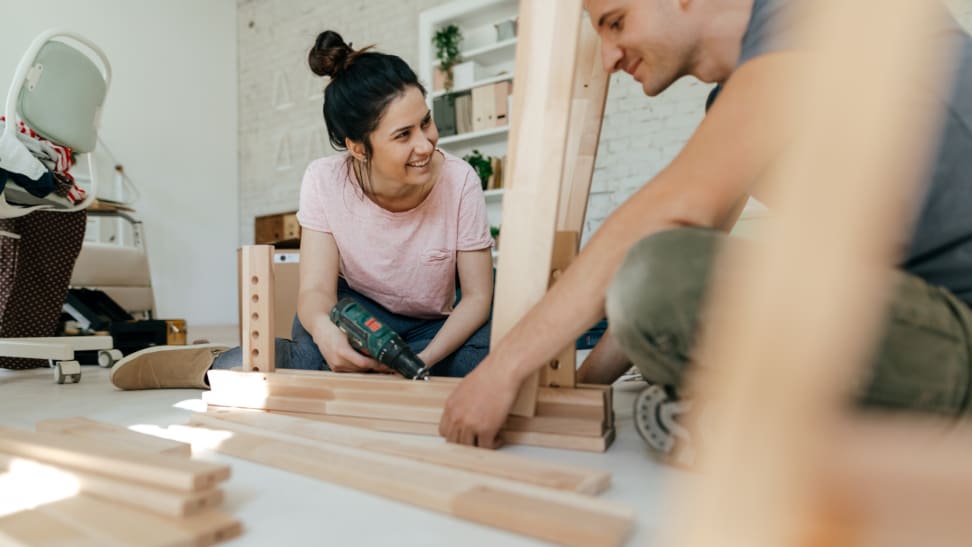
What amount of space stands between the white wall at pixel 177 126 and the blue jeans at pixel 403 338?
4083 millimetres

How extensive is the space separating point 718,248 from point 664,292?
0.23 feet

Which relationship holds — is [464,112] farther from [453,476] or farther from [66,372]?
[453,476]

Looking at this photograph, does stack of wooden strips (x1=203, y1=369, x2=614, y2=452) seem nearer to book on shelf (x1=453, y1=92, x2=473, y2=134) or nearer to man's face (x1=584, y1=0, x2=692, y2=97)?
man's face (x1=584, y1=0, x2=692, y2=97)

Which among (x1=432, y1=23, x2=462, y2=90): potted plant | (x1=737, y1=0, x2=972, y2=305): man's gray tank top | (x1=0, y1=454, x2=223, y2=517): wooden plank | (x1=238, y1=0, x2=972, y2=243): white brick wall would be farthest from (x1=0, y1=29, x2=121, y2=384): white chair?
(x1=238, y1=0, x2=972, y2=243): white brick wall

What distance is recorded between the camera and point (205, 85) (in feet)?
18.3

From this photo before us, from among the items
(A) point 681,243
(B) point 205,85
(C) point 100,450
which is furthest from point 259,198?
(A) point 681,243

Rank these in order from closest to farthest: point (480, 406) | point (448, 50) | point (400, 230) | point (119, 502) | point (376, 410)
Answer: point (119, 502)
point (480, 406)
point (376, 410)
point (400, 230)
point (448, 50)

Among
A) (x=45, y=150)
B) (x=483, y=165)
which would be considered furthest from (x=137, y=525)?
(x=483, y=165)

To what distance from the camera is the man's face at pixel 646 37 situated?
0.90 metres

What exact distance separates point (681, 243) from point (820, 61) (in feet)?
1.44

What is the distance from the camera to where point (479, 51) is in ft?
13.8

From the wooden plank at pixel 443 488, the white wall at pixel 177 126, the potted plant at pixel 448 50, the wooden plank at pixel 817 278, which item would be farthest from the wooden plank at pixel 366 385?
the white wall at pixel 177 126

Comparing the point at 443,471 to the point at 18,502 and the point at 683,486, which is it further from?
the point at 18,502

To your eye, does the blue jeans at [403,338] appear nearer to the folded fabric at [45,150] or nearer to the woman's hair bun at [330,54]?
the woman's hair bun at [330,54]
